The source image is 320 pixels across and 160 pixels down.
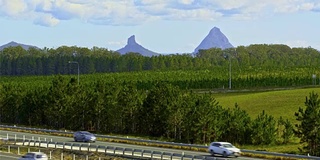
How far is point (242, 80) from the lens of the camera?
15500cm

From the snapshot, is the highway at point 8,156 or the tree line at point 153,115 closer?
the highway at point 8,156

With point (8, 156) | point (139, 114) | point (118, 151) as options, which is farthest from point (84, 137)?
point (139, 114)

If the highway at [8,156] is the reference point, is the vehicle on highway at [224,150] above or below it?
above

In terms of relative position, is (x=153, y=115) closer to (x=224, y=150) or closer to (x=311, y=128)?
(x=311, y=128)

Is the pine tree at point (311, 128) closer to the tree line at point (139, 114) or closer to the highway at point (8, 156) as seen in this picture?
the tree line at point (139, 114)

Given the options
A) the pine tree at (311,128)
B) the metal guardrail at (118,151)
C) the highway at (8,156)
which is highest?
the pine tree at (311,128)

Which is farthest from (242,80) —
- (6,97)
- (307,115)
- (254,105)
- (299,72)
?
(307,115)

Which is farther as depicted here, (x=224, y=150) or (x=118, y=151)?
(x=118, y=151)

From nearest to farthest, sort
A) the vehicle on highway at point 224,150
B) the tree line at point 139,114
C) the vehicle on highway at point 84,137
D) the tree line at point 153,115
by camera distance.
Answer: the vehicle on highway at point 224,150, the vehicle on highway at point 84,137, the tree line at point 153,115, the tree line at point 139,114

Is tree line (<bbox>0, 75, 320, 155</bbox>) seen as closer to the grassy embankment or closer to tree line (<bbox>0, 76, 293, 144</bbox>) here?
tree line (<bbox>0, 76, 293, 144</bbox>)

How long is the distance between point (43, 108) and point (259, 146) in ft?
125

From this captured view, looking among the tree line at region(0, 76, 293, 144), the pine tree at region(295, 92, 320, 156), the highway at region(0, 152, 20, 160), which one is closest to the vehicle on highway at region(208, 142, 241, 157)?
the pine tree at region(295, 92, 320, 156)

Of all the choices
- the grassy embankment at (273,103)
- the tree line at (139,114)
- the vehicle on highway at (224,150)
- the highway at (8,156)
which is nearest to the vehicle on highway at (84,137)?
the highway at (8,156)

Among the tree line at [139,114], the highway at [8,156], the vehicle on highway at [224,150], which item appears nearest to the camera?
the vehicle on highway at [224,150]
